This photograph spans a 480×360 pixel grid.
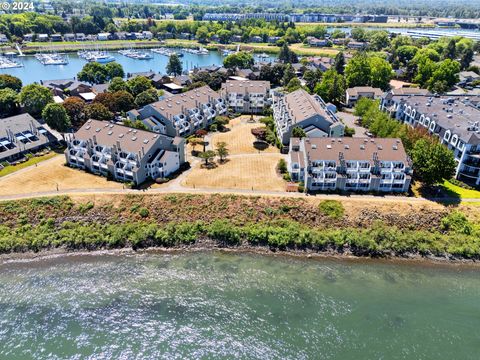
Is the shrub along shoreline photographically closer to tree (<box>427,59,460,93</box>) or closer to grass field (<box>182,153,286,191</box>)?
grass field (<box>182,153,286,191</box>)

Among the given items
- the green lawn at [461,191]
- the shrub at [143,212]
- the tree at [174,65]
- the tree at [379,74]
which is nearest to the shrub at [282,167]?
the shrub at [143,212]

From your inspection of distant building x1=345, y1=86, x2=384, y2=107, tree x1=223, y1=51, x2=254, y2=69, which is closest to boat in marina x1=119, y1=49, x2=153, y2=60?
tree x1=223, y1=51, x2=254, y2=69

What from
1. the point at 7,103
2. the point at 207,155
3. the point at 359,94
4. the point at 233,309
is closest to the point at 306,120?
the point at 207,155

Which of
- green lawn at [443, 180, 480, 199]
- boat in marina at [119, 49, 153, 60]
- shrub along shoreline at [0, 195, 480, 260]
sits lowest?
shrub along shoreline at [0, 195, 480, 260]

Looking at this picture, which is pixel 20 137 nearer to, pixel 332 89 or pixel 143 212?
pixel 143 212

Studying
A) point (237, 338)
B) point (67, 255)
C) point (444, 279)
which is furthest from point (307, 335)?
point (67, 255)
